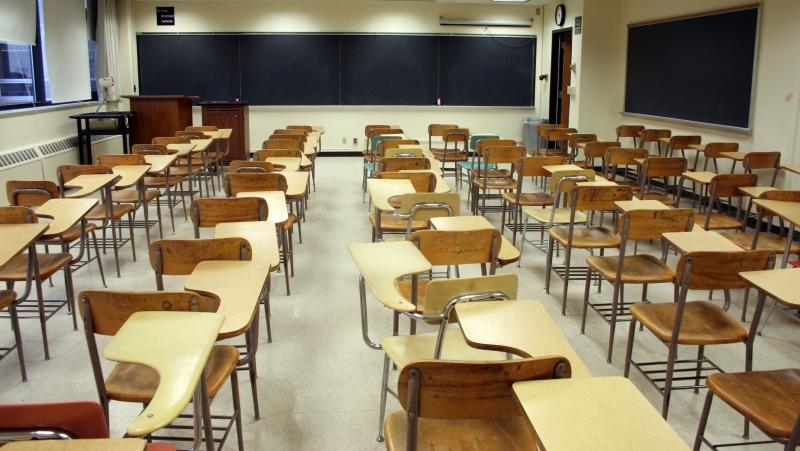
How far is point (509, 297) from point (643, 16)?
8513mm

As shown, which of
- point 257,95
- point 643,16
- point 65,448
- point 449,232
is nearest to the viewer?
point 65,448

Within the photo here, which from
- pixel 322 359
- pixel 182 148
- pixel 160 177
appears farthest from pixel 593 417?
pixel 160 177

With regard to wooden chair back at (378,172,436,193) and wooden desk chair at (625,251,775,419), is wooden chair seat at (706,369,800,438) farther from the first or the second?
A: wooden chair back at (378,172,436,193)

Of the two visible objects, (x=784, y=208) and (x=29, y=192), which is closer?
(x=784, y=208)

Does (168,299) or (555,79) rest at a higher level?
(555,79)

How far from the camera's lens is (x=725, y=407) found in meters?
3.26

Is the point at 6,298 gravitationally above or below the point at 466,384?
below

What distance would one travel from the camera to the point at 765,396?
7.97 feet

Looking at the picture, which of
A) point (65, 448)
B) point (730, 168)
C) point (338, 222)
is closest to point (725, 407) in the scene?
point (65, 448)

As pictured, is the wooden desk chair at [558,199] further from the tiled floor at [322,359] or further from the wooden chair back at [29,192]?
the wooden chair back at [29,192]

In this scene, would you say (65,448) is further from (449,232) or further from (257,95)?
(257,95)

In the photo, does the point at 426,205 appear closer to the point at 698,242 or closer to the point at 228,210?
the point at 228,210

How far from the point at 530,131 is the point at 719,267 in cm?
975

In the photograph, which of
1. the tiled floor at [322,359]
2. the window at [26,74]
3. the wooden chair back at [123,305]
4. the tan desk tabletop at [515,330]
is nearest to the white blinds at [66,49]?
the window at [26,74]
